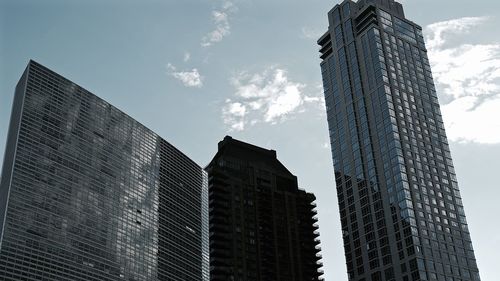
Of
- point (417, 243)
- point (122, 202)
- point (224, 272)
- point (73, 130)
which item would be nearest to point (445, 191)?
point (417, 243)

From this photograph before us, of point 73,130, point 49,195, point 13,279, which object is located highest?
point 73,130

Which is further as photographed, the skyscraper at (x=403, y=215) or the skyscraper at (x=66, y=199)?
the skyscraper at (x=403, y=215)

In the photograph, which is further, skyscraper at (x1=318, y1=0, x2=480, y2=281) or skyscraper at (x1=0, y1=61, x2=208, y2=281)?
skyscraper at (x1=318, y1=0, x2=480, y2=281)

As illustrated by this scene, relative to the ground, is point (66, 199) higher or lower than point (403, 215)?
higher

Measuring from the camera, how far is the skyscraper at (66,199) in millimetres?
160250

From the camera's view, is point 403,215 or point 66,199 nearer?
point 66,199

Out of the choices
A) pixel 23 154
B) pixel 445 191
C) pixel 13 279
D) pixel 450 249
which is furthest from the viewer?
pixel 445 191

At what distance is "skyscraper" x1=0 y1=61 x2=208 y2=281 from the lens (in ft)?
526

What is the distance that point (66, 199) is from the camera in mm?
174500

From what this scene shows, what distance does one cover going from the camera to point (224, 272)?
646 feet

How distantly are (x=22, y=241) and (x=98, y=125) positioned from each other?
50205 millimetres

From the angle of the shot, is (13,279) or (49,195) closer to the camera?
(13,279)

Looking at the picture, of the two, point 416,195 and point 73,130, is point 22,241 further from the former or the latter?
point 416,195

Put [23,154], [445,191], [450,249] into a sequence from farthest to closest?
[445,191] → [450,249] → [23,154]
